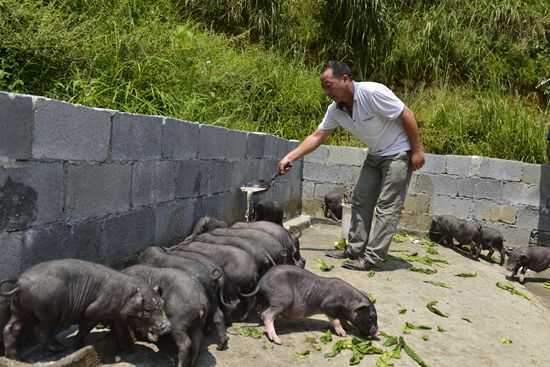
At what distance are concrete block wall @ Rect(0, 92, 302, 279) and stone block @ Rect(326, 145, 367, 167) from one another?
11.8 feet

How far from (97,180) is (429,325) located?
2.81 m

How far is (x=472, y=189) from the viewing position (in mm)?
8805

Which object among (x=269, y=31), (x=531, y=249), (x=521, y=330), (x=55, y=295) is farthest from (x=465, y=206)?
(x=55, y=295)

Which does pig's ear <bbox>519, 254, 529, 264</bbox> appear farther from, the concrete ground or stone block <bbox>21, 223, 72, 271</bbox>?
stone block <bbox>21, 223, 72, 271</bbox>

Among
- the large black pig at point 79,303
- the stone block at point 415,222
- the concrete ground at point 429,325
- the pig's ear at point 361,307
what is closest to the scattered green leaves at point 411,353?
the concrete ground at point 429,325

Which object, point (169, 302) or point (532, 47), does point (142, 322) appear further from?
point (532, 47)

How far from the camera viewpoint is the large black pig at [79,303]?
2.73 metres

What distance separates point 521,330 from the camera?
15.3ft

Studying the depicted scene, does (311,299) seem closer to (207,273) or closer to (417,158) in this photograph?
(207,273)

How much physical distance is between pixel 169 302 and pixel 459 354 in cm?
213

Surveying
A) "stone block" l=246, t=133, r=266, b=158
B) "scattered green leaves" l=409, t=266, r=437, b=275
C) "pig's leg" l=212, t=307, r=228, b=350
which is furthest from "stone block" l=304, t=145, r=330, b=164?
"pig's leg" l=212, t=307, r=228, b=350

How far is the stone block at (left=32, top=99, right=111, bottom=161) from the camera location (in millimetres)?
3137

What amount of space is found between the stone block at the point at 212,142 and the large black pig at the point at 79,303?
2.53 metres

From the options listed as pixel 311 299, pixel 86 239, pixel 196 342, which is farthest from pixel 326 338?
pixel 86 239
